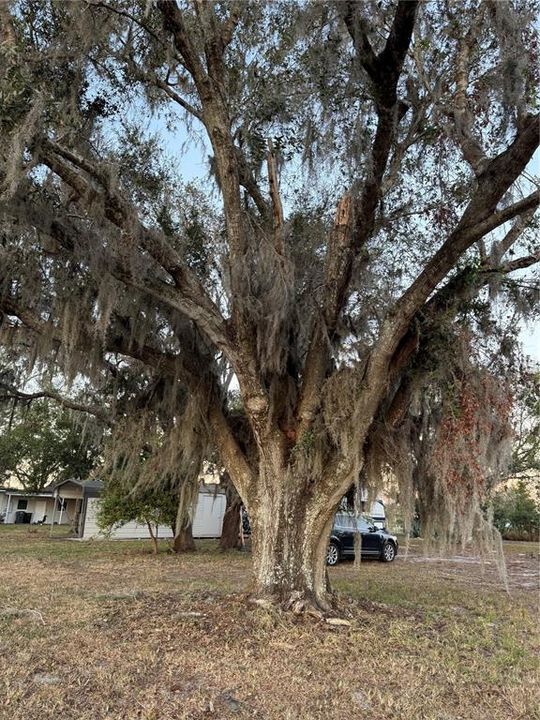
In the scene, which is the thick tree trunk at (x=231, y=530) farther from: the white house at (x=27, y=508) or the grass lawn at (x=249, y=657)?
the white house at (x=27, y=508)

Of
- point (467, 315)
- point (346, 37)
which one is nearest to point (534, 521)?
point (467, 315)

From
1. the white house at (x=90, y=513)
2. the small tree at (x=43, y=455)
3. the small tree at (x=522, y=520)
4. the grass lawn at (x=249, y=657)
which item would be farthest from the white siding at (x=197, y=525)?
the small tree at (x=522, y=520)

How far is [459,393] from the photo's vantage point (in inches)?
194

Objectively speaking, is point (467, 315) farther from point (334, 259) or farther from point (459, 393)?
point (334, 259)

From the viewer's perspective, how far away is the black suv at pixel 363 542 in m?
12.3

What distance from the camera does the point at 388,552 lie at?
13547 millimetres

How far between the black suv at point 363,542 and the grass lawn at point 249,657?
492 cm

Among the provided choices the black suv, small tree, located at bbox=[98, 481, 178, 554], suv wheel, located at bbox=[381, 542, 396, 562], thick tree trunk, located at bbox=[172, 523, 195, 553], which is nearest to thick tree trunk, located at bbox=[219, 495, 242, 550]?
thick tree trunk, located at bbox=[172, 523, 195, 553]

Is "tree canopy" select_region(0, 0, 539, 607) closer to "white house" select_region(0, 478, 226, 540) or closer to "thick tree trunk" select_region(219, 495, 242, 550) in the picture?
"white house" select_region(0, 478, 226, 540)

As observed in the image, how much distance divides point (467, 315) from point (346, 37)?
2.98 metres

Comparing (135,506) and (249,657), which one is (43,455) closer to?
(135,506)

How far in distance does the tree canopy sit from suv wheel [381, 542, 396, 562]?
8147 millimetres

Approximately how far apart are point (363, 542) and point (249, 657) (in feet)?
31.3

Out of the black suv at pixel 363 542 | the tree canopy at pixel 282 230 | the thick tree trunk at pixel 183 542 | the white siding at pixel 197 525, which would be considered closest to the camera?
the tree canopy at pixel 282 230
